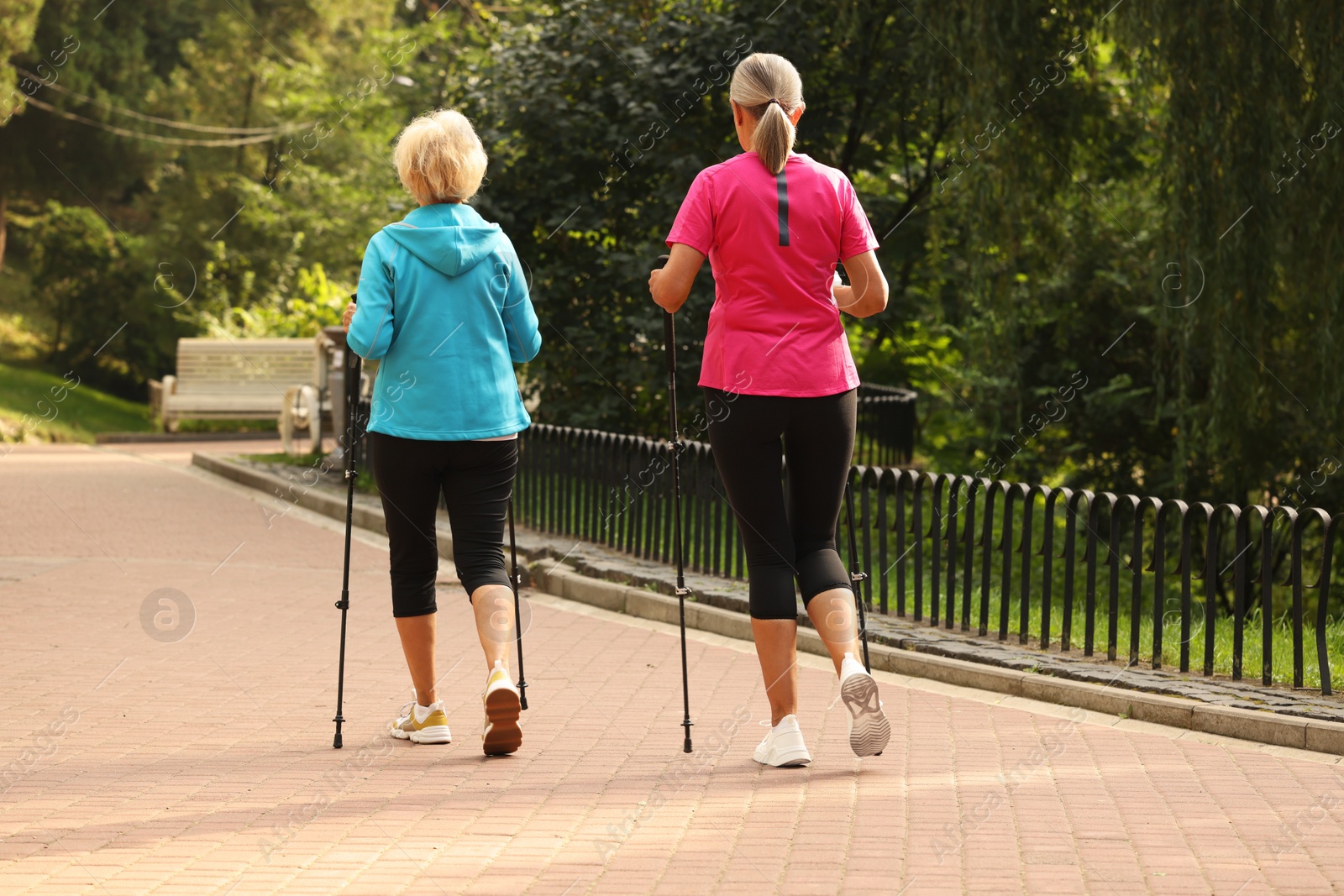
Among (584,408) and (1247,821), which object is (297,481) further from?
(1247,821)

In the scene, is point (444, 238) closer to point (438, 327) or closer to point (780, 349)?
point (438, 327)

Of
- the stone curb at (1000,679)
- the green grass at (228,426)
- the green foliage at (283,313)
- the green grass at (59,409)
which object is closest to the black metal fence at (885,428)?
the stone curb at (1000,679)

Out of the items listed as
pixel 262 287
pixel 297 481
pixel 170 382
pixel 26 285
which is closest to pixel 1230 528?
pixel 297 481

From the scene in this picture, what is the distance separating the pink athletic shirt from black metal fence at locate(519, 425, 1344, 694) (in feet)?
7.67

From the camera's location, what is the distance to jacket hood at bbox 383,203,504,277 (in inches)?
201

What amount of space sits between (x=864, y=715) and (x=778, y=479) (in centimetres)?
80

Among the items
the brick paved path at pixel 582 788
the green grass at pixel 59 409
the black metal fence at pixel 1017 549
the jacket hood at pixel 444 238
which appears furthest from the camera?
the green grass at pixel 59 409

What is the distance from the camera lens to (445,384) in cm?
506

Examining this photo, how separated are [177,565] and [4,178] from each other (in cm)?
2793

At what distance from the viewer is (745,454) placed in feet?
16.3

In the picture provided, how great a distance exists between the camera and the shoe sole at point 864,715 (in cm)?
475

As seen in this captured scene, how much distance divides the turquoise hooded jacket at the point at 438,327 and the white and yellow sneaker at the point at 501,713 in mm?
789

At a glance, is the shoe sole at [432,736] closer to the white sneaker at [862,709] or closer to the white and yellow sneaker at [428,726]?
the white and yellow sneaker at [428,726]

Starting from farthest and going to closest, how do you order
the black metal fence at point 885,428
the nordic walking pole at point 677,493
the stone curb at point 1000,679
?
the black metal fence at point 885,428, the stone curb at point 1000,679, the nordic walking pole at point 677,493
